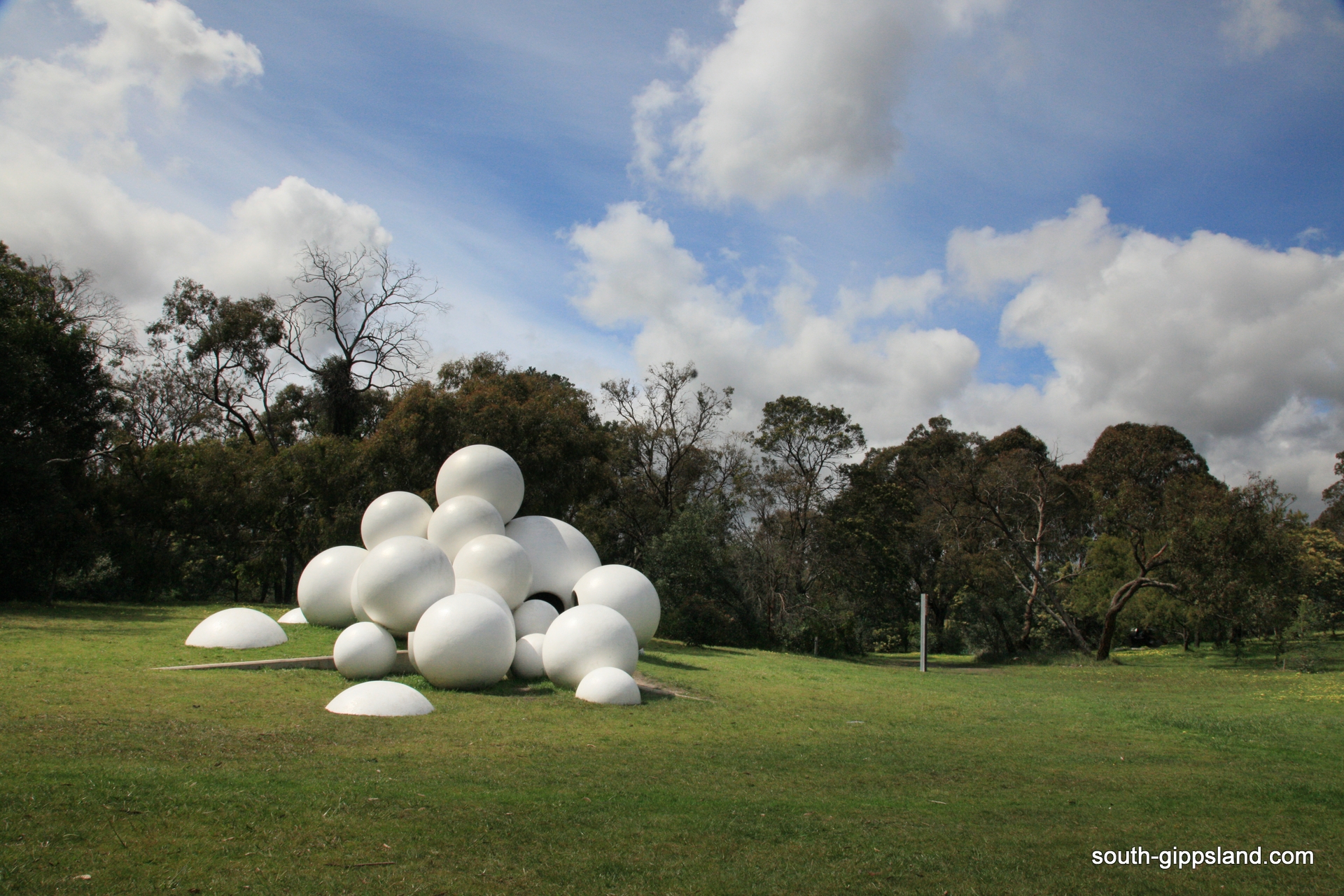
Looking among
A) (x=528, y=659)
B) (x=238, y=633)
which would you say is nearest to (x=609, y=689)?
(x=528, y=659)

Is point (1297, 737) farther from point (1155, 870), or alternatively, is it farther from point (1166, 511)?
point (1166, 511)

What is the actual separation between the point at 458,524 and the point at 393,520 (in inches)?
72.6

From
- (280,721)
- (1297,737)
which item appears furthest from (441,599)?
(1297,737)

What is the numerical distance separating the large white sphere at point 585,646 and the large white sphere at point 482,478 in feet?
14.1

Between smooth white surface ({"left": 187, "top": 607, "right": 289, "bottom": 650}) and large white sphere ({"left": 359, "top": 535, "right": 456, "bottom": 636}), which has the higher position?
large white sphere ({"left": 359, "top": 535, "right": 456, "bottom": 636})

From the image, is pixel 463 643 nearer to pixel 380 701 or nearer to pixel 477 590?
pixel 477 590

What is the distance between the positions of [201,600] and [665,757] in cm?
2424

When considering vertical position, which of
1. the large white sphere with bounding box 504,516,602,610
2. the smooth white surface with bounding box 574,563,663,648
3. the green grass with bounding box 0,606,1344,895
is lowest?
the green grass with bounding box 0,606,1344,895

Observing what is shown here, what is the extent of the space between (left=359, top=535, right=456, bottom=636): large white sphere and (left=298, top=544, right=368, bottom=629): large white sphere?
10.5 feet

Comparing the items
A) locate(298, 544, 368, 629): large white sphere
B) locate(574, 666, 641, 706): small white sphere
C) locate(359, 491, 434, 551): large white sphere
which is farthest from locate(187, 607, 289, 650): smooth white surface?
locate(574, 666, 641, 706): small white sphere

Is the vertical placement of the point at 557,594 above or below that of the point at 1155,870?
above

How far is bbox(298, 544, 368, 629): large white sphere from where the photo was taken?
16.0 meters

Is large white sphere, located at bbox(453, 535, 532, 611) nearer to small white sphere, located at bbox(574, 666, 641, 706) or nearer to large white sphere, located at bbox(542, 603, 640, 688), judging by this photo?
large white sphere, located at bbox(542, 603, 640, 688)

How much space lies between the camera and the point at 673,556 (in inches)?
1133
